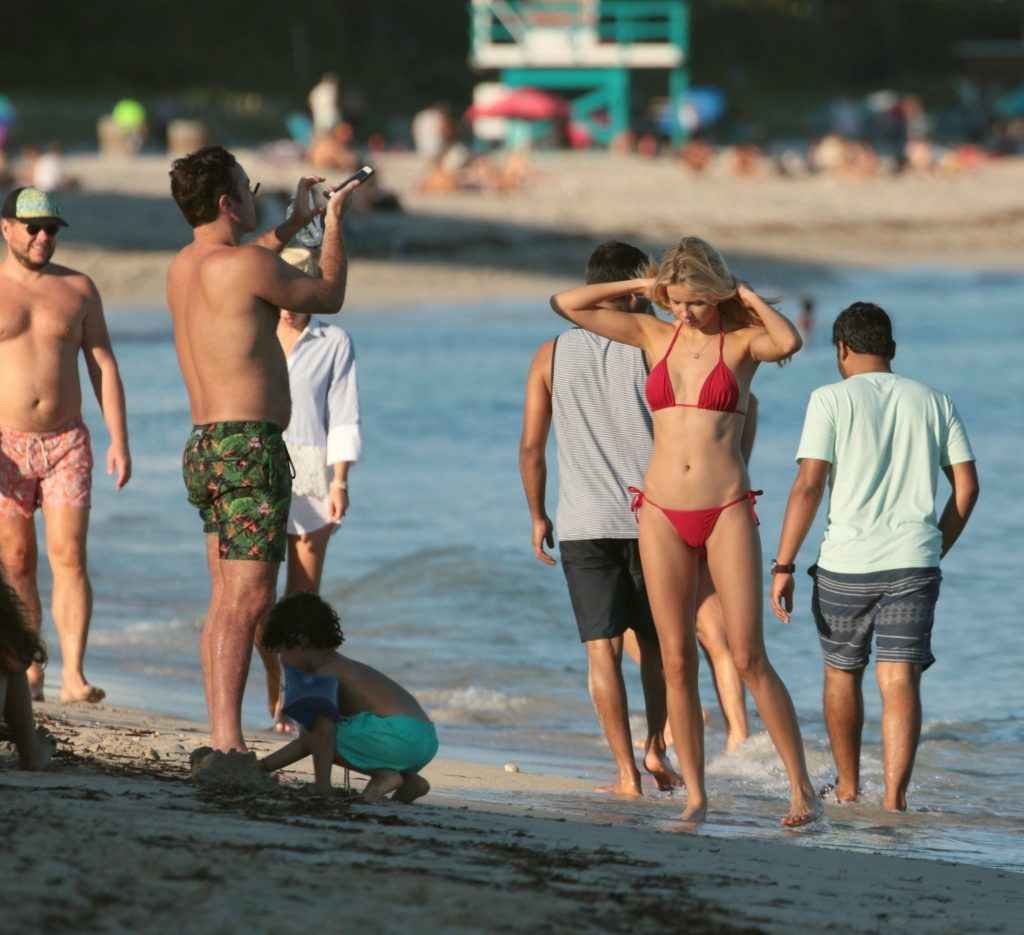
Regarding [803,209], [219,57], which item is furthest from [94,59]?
[803,209]

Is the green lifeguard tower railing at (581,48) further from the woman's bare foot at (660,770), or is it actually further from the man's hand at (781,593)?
the man's hand at (781,593)

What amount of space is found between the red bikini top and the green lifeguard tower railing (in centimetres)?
4296

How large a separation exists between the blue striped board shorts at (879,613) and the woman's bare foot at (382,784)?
4.93 ft

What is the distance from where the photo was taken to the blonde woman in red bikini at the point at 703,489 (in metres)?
5.69

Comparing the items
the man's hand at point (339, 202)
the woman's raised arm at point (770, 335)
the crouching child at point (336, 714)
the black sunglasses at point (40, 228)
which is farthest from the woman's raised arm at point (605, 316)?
the black sunglasses at point (40, 228)

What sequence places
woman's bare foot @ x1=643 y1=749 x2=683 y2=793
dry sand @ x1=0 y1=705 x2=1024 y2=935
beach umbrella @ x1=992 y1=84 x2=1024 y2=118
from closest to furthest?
dry sand @ x1=0 y1=705 x2=1024 y2=935 → woman's bare foot @ x1=643 y1=749 x2=683 y2=793 → beach umbrella @ x1=992 y1=84 x2=1024 y2=118

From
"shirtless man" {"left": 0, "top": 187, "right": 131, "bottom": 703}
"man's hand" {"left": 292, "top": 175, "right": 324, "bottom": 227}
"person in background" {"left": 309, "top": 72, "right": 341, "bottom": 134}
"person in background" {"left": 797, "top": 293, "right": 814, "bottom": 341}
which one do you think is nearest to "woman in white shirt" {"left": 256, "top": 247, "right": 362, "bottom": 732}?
"shirtless man" {"left": 0, "top": 187, "right": 131, "bottom": 703}

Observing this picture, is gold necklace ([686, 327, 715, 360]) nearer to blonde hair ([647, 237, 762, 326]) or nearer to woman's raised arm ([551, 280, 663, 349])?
blonde hair ([647, 237, 762, 326])

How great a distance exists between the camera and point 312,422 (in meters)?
7.20

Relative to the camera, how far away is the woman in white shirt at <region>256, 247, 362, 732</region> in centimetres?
716

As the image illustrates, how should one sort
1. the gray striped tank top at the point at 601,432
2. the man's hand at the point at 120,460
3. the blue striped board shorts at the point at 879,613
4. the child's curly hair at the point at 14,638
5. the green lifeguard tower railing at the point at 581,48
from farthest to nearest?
the green lifeguard tower railing at the point at 581,48 → the man's hand at the point at 120,460 → the gray striped tank top at the point at 601,432 → the blue striped board shorts at the point at 879,613 → the child's curly hair at the point at 14,638

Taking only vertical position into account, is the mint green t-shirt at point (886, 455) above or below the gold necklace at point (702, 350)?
below

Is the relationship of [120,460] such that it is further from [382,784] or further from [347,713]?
[382,784]

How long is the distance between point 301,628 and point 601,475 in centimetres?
129
